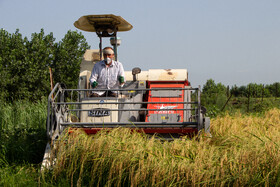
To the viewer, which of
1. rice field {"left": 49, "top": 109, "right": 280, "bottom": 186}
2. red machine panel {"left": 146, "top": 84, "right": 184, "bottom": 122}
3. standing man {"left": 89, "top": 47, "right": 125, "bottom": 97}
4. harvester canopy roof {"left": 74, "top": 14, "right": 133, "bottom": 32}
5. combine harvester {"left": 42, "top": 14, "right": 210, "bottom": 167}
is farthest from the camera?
harvester canopy roof {"left": 74, "top": 14, "right": 133, "bottom": 32}

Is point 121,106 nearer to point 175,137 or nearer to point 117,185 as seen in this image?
point 175,137

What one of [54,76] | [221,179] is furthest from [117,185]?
[54,76]

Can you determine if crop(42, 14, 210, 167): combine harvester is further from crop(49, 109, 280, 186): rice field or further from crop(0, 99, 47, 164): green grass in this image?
crop(0, 99, 47, 164): green grass

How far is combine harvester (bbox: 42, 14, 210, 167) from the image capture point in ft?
23.2

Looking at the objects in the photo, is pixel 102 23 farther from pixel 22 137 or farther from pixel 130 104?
pixel 22 137

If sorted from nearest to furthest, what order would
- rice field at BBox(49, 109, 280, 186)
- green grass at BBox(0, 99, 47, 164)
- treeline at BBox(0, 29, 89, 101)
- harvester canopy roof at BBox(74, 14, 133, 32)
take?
rice field at BBox(49, 109, 280, 186)
green grass at BBox(0, 99, 47, 164)
harvester canopy roof at BBox(74, 14, 133, 32)
treeline at BBox(0, 29, 89, 101)

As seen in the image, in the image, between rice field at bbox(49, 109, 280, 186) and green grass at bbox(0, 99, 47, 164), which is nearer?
rice field at bbox(49, 109, 280, 186)

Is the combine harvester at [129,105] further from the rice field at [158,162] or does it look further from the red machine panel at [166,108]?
the rice field at [158,162]

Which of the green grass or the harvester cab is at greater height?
the harvester cab

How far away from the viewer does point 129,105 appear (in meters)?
8.58

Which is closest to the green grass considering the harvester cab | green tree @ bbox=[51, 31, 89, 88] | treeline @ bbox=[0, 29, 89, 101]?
the harvester cab

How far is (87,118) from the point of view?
808cm

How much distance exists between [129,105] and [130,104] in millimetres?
30

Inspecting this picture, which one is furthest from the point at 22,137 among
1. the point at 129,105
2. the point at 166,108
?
the point at 166,108
